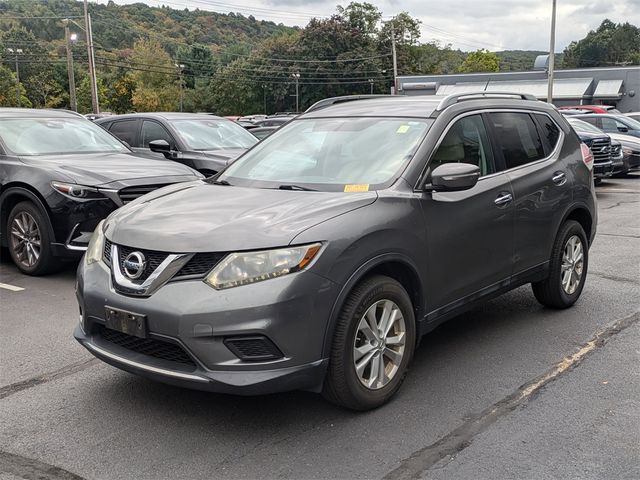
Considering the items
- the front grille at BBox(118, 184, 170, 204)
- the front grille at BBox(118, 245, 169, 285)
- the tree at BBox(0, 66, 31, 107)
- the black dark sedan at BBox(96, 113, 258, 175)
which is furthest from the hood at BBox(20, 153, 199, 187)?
the tree at BBox(0, 66, 31, 107)

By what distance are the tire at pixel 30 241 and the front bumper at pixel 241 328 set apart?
3.83 meters

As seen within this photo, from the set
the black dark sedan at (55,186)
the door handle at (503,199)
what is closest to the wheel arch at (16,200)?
the black dark sedan at (55,186)

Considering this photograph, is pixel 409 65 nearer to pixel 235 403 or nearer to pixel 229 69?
pixel 229 69

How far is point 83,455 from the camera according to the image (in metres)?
3.26

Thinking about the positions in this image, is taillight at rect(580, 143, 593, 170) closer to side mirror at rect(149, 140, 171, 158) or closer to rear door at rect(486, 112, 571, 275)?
rear door at rect(486, 112, 571, 275)

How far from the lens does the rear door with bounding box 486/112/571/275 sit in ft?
16.0

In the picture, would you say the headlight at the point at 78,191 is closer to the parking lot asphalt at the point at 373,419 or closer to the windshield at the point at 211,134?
the parking lot asphalt at the point at 373,419

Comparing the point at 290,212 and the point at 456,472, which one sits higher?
the point at 290,212

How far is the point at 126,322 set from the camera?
11.2 feet

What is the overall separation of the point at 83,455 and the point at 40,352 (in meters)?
1.71

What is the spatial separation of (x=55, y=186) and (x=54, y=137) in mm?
1467

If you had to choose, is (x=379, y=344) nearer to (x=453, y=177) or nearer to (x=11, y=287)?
(x=453, y=177)

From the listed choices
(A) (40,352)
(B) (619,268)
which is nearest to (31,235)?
(A) (40,352)

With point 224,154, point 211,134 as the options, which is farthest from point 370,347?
point 211,134
